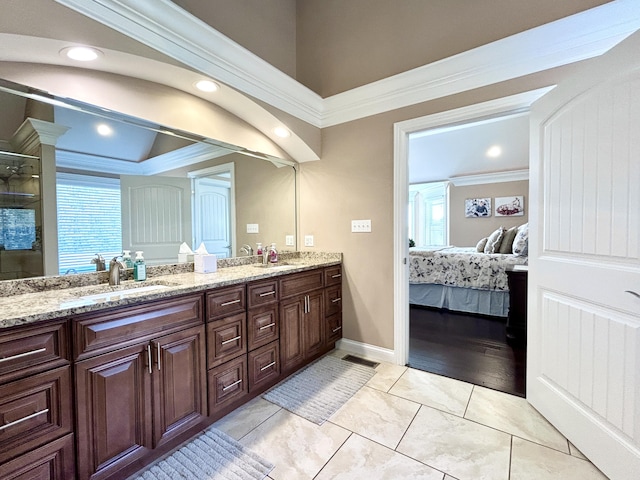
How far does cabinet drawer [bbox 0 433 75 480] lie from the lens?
1.04 metres

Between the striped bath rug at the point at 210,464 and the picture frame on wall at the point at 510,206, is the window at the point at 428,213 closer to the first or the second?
the picture frame on wall at the point at 510,206

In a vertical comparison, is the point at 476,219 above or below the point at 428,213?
below

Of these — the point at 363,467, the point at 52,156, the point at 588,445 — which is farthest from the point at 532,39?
the point at 52,156

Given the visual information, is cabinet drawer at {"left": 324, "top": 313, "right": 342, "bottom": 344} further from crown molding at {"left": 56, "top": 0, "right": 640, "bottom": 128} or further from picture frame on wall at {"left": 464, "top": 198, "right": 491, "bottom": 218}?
picture frame on wall at {"left": 464, "top": 198, "right": 491, "bottom": 218}

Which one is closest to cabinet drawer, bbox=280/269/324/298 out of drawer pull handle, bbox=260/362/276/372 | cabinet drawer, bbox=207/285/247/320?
cabinet drawer, bbox=207/285/247/320

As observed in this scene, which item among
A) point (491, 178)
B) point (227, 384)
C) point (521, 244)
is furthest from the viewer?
point (491, 178)

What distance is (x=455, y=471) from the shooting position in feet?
4.73

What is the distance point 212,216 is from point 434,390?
7.20 feet

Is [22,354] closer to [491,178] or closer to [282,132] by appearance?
[282,132]

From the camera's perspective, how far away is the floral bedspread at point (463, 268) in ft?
12.0

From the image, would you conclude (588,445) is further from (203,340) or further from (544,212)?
(203,340)

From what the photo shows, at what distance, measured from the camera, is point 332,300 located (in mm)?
2783

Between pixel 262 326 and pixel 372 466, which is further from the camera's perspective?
pixel 262 326

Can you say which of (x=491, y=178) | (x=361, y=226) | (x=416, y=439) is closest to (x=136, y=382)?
(x=416, y=439)
